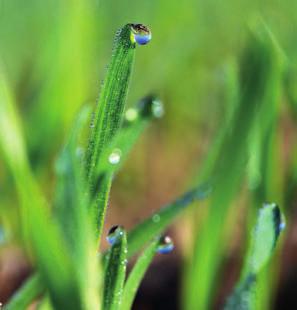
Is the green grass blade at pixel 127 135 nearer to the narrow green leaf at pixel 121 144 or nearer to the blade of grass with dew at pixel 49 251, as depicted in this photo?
the narrow green leaf at pixel 121 144

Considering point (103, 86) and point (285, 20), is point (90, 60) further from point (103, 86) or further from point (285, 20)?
point (103, 86)

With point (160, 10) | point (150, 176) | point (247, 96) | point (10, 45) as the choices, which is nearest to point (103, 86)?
point (247, 96)

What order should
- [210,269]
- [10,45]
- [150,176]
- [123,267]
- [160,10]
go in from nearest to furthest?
[123,267] → [210,269] → [150,176] → [160,10] → [10,45]

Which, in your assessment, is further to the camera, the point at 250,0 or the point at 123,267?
the point at 250,0

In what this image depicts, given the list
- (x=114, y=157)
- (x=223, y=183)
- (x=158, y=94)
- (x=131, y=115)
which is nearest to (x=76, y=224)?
(x=114, y=157)

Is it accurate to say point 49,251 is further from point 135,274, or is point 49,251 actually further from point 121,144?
point 121,144

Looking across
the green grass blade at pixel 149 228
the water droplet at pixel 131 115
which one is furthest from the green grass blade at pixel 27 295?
the water droplet at pixel 131 115

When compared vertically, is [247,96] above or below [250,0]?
below
